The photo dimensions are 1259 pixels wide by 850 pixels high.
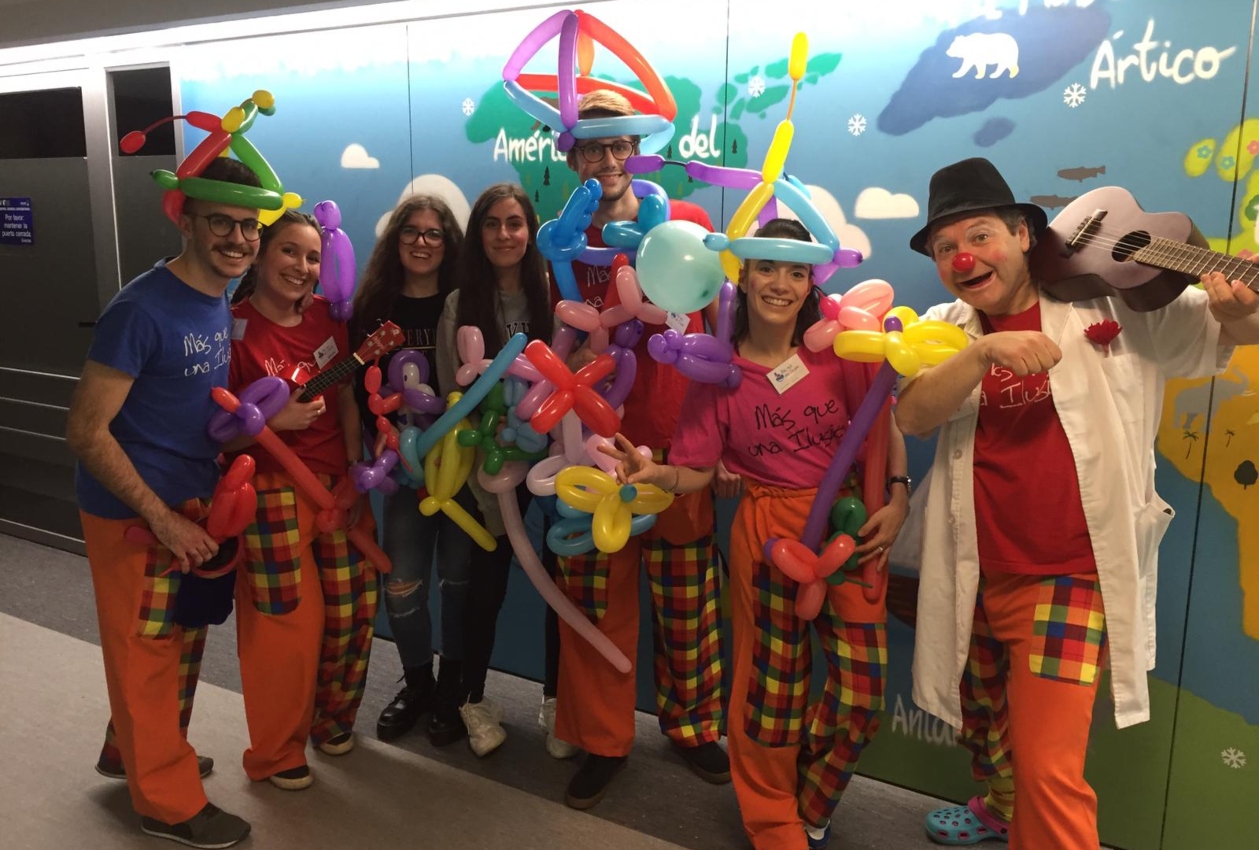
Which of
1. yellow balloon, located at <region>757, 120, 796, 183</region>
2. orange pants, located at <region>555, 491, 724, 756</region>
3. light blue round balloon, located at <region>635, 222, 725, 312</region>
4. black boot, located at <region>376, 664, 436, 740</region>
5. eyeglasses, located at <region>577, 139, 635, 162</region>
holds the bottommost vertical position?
black boot, located at <region>376, 664, 436, 740</region>

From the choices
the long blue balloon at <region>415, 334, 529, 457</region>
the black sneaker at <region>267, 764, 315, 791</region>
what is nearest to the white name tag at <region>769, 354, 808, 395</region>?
the long blue balloon at <region>415, 334, 529, 457</region>

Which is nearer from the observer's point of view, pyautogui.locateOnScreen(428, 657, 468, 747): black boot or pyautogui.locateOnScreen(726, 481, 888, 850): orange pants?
pyautogui.locateOnScreen(726, 481, 888, 850): orange pants

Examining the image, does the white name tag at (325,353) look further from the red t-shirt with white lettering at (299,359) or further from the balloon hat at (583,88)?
the balloon hat at (583,88)

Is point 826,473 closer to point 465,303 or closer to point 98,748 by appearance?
point 465,303

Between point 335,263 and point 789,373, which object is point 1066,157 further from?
point 335,263

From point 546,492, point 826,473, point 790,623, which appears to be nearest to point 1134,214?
point 826,473

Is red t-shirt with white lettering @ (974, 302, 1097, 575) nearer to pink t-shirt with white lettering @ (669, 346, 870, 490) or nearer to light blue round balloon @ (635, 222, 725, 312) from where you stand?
pink t-shirt with white lettering @ (669, 346, 870, 490)

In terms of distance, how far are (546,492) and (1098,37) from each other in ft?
5.36

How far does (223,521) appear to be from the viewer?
2.15m

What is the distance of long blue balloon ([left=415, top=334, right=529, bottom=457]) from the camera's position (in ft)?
7.08

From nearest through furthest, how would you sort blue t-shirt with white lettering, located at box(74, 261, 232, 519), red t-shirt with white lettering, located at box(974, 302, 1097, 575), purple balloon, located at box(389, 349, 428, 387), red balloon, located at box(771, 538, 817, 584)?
red t-shirt with white lettering, located at box(974, 302, 1097, 575)
red balloon, located at box(771, 538, 817, 584)
blue t-shirt with white lettering, located at box(74, 261, 232, 519)
purple balloon, located at box(389, 349, 428, 387)

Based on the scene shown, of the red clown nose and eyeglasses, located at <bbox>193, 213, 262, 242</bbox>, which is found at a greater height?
eyeglasses, located at <bbox>193, 213, 262, 242</bbox>

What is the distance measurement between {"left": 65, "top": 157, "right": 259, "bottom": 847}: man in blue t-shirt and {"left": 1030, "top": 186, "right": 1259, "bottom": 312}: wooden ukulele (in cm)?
178

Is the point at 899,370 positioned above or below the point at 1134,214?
below
